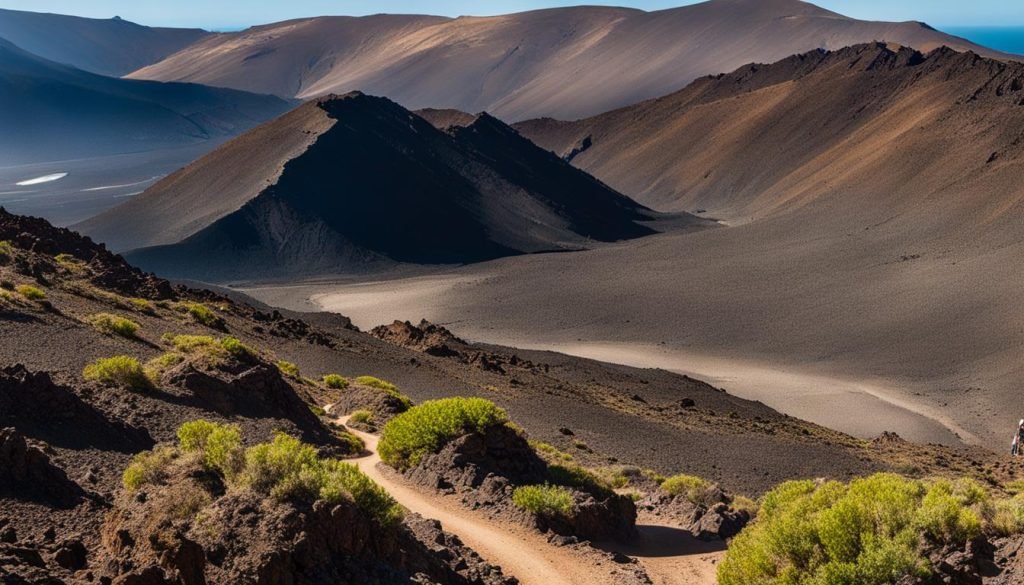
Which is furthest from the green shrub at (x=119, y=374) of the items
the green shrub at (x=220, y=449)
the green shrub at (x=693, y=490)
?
the green shrub at (x=693, y=490)

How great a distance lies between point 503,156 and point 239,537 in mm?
94068

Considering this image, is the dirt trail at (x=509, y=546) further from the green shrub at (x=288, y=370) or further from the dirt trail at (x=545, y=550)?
the green shrub at (x=288, y=370)

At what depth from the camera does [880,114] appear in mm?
102062

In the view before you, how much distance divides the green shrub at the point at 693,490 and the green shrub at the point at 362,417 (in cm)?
518

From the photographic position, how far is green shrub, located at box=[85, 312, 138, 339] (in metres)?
22.7

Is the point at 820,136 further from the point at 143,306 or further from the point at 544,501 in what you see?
the point at 544,501

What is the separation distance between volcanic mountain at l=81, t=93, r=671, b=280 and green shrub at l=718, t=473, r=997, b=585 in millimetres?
63655

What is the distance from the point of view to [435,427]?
53.2 feet

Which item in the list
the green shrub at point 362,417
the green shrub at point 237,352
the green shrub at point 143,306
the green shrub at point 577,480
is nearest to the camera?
the green shrub at point 577,480

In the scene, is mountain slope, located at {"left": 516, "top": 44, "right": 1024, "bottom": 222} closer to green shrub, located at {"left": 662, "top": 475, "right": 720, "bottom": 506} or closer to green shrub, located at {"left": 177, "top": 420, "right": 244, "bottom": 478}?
green shrub, located at {"left": 662, "top": 475, "right": 720, "bottom": 506}

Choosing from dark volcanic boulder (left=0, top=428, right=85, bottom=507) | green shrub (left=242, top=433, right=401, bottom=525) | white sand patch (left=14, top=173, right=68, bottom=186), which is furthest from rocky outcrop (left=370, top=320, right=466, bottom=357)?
white sand patch (left=14, top=173, right=68, bottom=186)

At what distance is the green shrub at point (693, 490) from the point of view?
56.5 ft

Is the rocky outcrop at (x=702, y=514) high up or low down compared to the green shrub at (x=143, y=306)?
up

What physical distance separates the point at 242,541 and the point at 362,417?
1114cm
